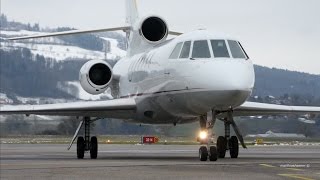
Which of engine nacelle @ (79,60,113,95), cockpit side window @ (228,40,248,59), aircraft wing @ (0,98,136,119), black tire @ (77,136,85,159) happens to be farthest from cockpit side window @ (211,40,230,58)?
engine nacelle @ (79,60,113,95)

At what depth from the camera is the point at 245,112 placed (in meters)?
26.3

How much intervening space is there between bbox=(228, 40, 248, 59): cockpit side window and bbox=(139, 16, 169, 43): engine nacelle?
5452mm

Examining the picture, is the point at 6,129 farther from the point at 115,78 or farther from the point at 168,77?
the point at 168,77

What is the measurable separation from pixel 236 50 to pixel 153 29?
6558 millimetres

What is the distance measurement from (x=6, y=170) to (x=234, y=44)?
842 centimetres

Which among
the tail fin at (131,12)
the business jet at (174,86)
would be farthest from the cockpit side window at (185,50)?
the tail fin at (131,12)

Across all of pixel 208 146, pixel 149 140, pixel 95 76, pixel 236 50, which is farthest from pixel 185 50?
pixel 149 140

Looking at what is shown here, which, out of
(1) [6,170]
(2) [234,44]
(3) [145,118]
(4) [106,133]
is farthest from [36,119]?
(1) [6,170]

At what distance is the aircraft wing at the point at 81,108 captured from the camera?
24.8 metres

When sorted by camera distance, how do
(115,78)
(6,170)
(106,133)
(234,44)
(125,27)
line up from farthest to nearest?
(106,133) → (125,27) → (115,78) → (234,44) → (6,170)

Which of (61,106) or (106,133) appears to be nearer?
(61,106)

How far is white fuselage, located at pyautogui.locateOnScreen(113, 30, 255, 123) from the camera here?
798 inches

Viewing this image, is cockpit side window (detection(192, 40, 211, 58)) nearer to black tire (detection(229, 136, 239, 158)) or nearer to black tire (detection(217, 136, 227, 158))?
black tire (detection(217, 136, 227, 158))

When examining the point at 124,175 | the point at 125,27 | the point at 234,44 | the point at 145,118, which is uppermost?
the point at 125,27
